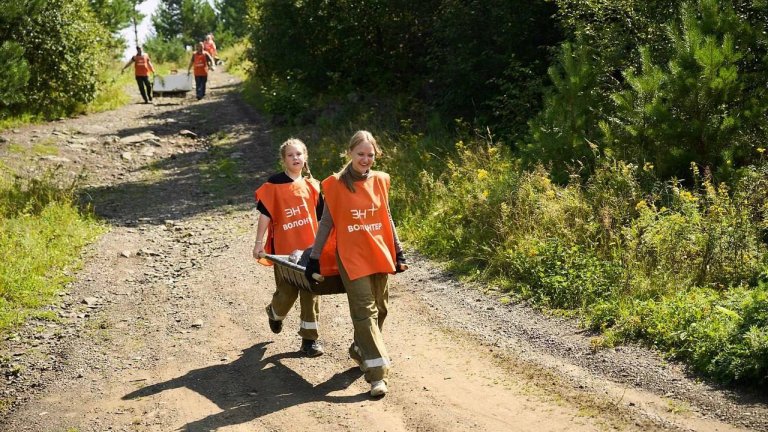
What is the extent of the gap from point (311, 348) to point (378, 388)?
1.29 metres

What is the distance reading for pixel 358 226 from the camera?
6.21m

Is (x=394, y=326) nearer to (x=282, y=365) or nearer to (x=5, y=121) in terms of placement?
(x=282, y=365)

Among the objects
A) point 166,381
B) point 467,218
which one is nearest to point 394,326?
point 166,381

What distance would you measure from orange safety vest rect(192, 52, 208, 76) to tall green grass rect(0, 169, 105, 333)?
471 inches

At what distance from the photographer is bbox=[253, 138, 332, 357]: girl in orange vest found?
7.06 m

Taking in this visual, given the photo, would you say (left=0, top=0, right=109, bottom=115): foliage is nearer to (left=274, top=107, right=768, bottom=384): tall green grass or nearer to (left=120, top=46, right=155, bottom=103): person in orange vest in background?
(left=120, top=46, right=155, bottom=103): person in orange vest in background

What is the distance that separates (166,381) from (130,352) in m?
1.02

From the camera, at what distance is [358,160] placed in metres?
6.14

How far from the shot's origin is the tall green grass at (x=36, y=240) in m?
9.19

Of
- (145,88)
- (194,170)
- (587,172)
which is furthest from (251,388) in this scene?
(145,88)

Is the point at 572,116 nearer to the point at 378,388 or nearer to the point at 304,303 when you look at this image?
the point at 304,303

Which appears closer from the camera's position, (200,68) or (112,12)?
(200,68)

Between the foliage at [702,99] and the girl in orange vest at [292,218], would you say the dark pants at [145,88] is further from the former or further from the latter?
the girl in orange vest at [292,218]

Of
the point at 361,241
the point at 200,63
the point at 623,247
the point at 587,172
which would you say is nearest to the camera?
the point at 361,241
